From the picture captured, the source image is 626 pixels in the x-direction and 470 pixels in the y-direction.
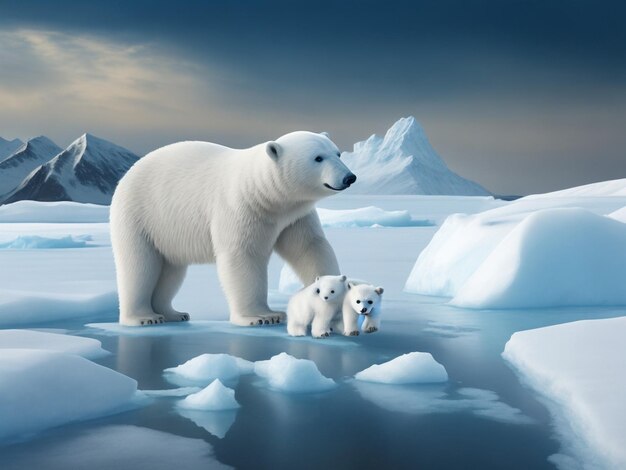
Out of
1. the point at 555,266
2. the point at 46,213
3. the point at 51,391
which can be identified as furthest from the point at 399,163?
the point at 51,391

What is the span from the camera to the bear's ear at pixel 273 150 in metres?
5.45

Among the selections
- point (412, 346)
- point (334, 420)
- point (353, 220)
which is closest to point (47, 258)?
point (353, 220)

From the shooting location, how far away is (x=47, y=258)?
1759 centimetres

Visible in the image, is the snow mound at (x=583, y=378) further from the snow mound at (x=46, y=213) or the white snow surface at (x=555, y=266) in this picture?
the snow mound at (x=46, y=213)

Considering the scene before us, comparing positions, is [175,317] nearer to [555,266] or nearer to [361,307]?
[361,307]

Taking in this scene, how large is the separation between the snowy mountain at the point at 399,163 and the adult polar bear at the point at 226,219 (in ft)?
264

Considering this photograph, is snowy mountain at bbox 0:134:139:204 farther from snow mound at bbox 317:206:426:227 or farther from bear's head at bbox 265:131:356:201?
bear's head at bbox 265:131:356:201

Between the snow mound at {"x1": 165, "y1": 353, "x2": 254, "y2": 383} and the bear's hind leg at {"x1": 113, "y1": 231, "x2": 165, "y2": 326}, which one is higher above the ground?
the bear's hind leg at {"x1": 113, "y1": 231, "x2": 165, "y2": 326}

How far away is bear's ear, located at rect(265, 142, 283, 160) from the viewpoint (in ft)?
17.9

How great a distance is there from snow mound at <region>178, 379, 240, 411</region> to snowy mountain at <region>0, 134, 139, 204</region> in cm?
14051

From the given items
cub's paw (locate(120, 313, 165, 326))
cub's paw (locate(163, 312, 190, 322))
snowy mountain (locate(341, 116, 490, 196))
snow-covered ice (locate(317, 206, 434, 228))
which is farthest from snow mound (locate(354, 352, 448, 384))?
snowy mountain (locate(341, 116, 490, 196))

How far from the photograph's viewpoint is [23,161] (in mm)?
170125

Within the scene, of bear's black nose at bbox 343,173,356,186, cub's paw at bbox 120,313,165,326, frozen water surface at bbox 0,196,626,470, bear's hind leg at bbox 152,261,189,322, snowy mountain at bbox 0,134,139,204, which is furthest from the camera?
snowy mountain at bbox 0,134,139,204

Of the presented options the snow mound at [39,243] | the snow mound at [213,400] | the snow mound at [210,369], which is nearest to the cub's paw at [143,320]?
the snow mound at [210,369]
